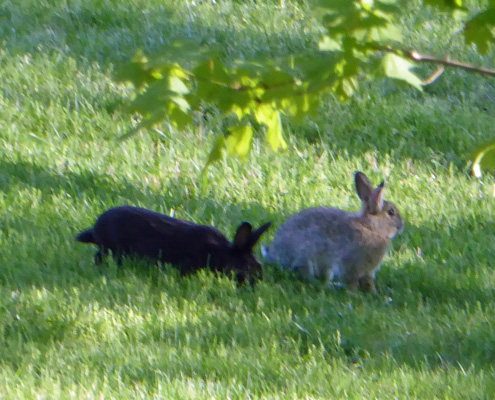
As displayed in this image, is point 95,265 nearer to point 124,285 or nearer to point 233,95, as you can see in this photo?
point 124,285

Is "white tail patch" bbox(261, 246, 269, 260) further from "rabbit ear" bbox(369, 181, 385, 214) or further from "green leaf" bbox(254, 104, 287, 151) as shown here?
"green leaf" bbox(254, 104, 287, 151)

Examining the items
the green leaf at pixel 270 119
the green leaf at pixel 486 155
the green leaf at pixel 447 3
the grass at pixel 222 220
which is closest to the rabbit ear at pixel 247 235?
the grass at pixel 222 220

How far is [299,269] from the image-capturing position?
5367 mm

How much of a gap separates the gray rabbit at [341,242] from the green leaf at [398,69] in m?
2.45

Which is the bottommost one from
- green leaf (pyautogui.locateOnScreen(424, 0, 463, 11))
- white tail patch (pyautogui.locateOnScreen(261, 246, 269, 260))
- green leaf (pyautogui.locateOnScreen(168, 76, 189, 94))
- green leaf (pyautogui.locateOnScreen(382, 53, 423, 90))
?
white tail patch (pyautogui.locateOnScreen(261, 246, 269, 260))

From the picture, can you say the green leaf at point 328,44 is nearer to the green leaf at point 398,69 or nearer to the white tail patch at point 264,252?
the green leaf at point 398,69

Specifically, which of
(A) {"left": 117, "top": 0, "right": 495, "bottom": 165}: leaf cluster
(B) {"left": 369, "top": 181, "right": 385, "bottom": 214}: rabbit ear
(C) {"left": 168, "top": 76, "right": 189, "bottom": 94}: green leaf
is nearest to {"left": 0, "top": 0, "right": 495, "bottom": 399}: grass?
(B) {"left": 369, "top": 181, "right": 385, "bottom": 214}: rabbit ear

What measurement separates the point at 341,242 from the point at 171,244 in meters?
1.02

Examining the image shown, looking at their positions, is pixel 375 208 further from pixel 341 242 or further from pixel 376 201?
pixel 341 242

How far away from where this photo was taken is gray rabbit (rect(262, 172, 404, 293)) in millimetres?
5234

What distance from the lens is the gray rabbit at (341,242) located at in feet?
17.2

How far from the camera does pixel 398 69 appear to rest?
2.85 meters

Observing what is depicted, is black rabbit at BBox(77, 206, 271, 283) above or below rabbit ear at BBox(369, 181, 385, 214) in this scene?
below

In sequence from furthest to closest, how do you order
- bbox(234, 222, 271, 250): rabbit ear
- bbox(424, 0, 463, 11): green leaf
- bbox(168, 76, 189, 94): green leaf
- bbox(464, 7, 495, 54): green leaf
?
bbox(234, 222, 271, 250): rabbit ear < bbox(424, 0, 463, 11): green leaf < bbox(464, 7, 495, 54): green leaf < bbox(168, 76, 189, 94): green leaf
